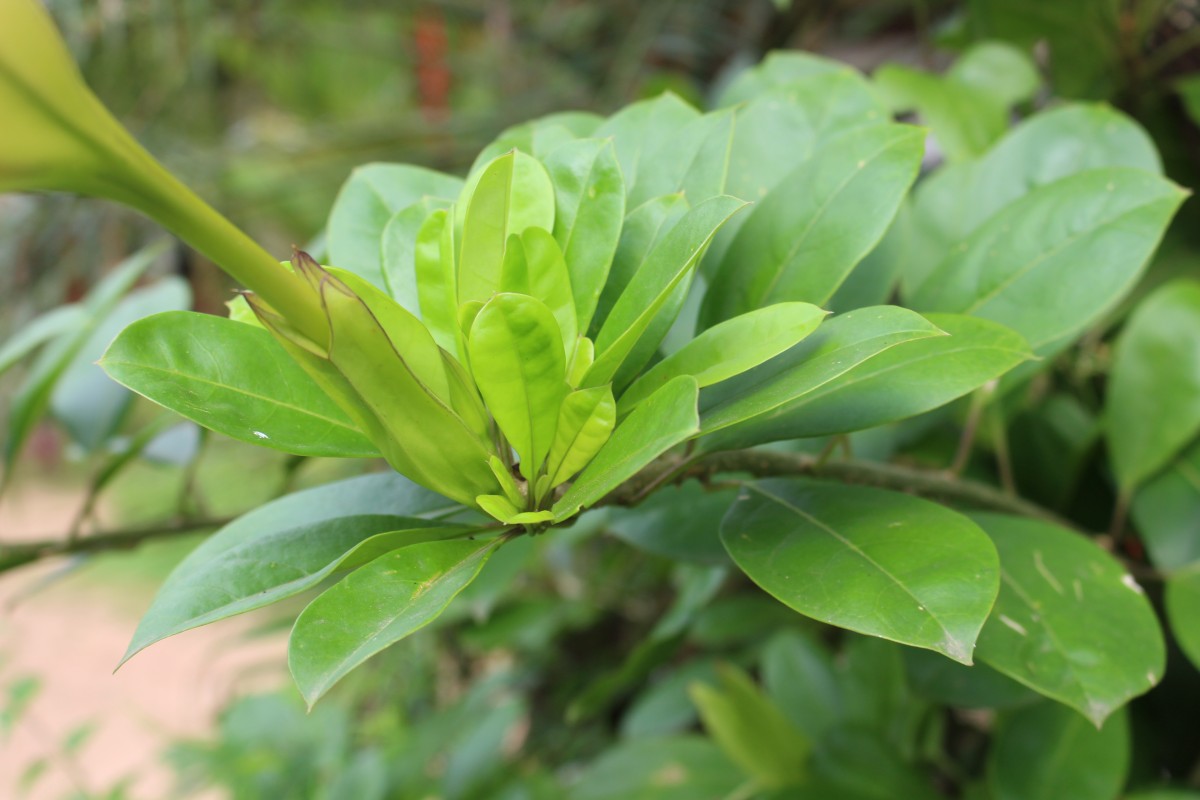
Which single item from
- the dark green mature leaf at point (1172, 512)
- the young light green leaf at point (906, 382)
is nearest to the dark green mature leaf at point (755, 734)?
the dark green mature leaf at point (1172, 512)

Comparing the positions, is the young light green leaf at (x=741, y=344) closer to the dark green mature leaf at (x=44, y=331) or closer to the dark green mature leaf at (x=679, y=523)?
the dark green mature leaf at (x=679, y=523)

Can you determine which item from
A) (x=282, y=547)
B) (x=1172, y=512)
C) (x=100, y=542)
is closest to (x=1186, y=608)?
(x=1172, y=512)

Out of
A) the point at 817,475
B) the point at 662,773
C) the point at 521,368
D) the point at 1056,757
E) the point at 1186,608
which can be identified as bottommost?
the point at 662,773

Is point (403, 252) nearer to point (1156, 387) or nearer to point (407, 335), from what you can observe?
point (407, 335)

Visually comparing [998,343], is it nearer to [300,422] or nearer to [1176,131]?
[300,422]

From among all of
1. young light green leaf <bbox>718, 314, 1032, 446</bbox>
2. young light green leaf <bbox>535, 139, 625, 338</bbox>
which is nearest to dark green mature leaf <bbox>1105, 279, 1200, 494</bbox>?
young light green leaf <bbox>718, 314, 1032, 446</bbox>

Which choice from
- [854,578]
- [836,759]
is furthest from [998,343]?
[836,759]
